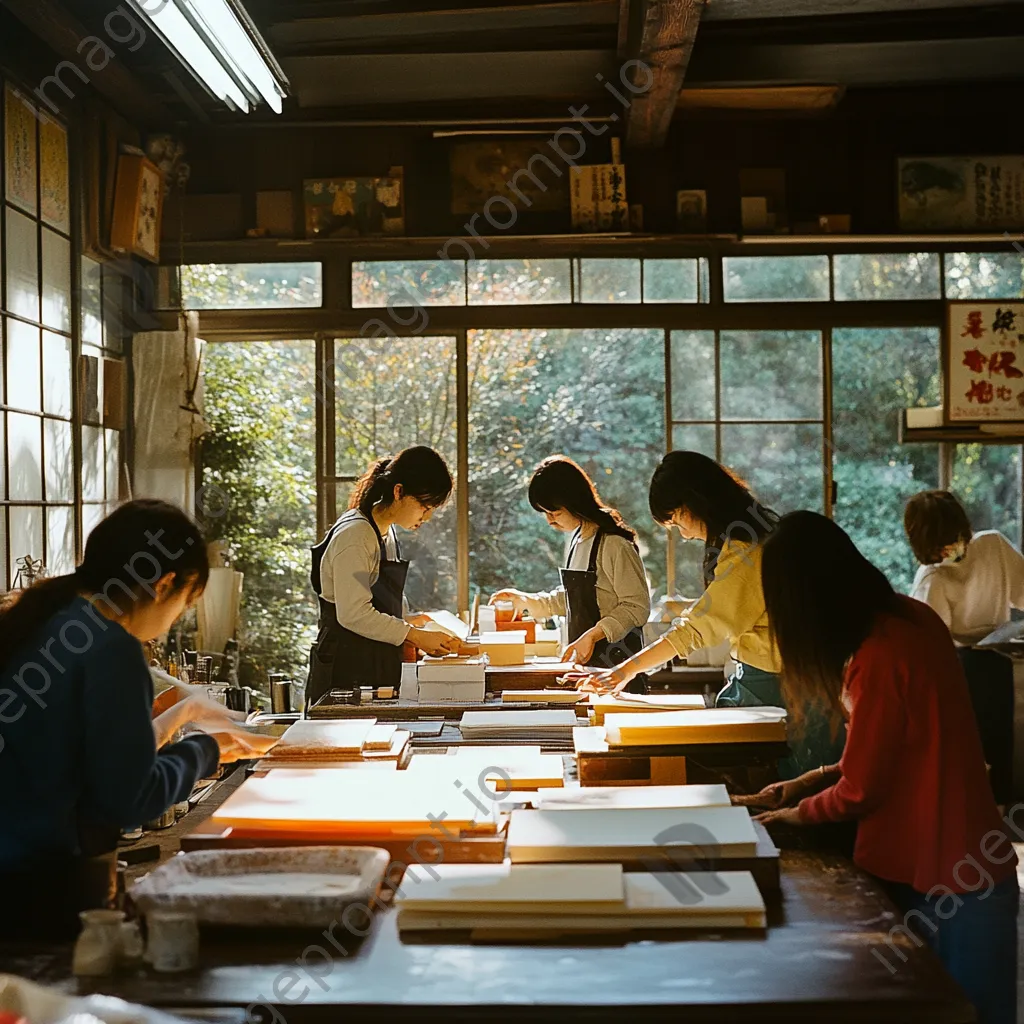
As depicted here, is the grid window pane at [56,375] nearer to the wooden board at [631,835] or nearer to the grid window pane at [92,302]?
the grid window pane at [92,302]

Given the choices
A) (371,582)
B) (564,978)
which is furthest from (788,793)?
(371,582)

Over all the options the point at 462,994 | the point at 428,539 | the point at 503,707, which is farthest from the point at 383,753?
the point at 428,539

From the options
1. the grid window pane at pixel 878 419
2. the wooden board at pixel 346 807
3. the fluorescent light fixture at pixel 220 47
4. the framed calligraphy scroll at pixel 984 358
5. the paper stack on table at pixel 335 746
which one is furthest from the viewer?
A: the grid window pane at pixel 878 419

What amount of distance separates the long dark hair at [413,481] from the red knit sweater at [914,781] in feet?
7.54

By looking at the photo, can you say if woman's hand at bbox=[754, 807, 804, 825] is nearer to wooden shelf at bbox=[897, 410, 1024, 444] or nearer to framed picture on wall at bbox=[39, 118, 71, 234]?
framed picture on wall at bbox=[39, 118, 71, 234]

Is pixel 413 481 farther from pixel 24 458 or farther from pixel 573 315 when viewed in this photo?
pixel 573 315

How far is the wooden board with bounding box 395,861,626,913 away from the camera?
5.65 feet

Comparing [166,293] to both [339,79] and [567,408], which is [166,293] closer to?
[339,79]

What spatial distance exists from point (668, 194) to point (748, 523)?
343 cm

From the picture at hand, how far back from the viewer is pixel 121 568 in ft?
6.57

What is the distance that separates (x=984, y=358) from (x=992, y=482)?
0.69m

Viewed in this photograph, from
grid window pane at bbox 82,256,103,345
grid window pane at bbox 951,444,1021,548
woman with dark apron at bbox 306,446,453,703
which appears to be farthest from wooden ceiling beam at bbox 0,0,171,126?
grid window pane at bbox 951,444,1021,548

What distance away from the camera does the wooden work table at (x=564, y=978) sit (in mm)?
1487

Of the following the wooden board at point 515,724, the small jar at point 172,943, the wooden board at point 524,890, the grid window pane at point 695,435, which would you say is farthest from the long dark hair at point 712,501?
the grid window pane at point 695,435
